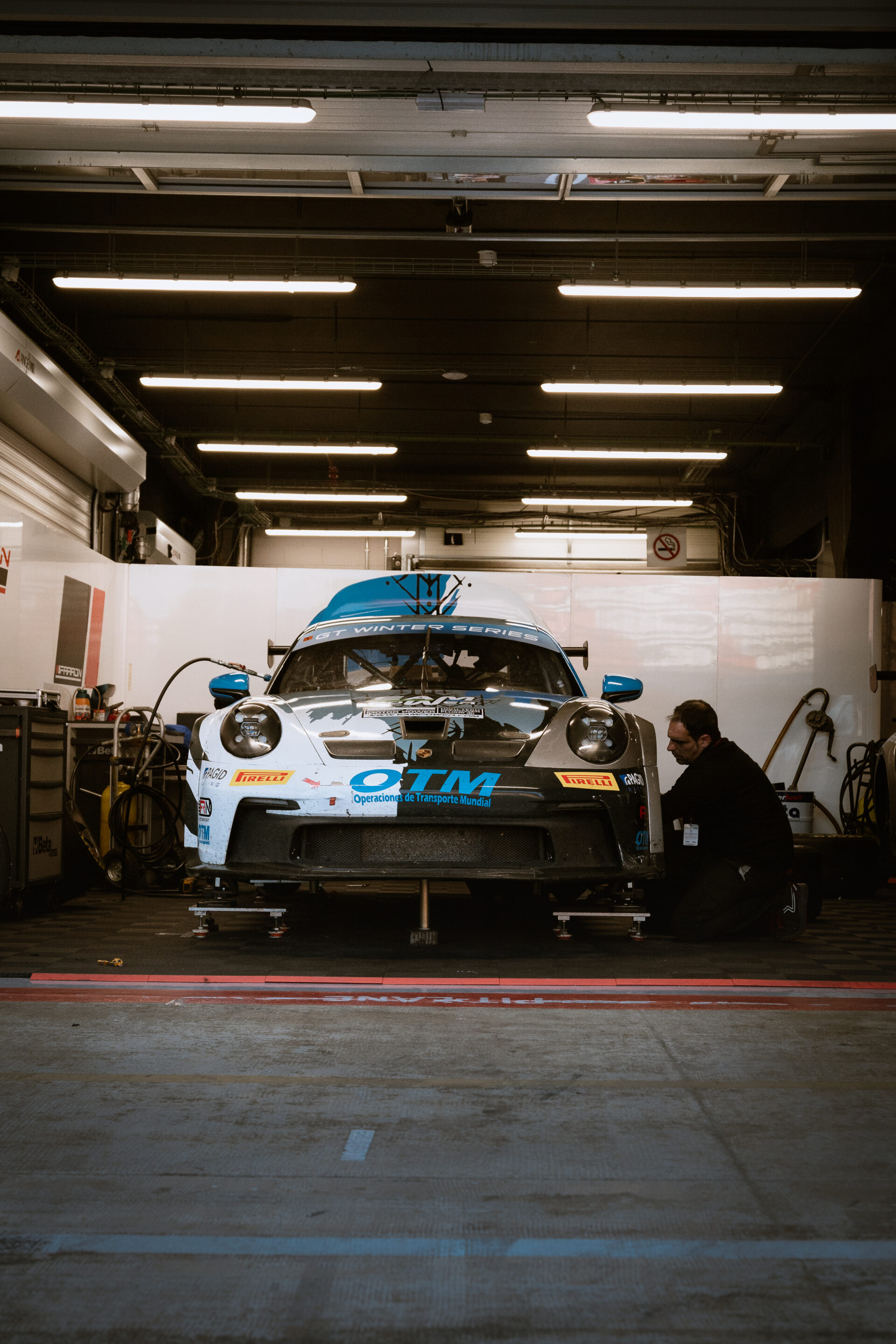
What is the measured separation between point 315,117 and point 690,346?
7547 mm

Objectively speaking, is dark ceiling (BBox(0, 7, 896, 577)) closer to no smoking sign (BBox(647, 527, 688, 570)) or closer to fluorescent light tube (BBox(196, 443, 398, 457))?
fluorescent light tube (BBox(196, 443, 398, 457))

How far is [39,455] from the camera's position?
1084cm

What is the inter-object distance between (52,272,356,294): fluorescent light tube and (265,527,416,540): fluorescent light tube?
841 centimetres

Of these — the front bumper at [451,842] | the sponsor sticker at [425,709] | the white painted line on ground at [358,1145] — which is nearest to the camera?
the white painted line on ground at [358,1145]

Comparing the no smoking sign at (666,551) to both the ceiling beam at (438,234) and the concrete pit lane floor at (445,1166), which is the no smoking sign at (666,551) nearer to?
the ceiling beam at (438,234)

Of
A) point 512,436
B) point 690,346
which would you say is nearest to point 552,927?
point 690,346

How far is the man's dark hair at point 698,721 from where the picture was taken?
510 centimetres

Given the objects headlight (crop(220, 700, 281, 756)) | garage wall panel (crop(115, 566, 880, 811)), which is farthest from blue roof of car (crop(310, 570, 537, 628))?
garage wall panel (crop(115, 566, 880, 811))

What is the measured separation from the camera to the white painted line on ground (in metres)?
2.11

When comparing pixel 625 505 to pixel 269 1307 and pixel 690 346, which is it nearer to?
pixel 690 346

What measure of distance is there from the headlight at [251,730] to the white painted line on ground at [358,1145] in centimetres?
216

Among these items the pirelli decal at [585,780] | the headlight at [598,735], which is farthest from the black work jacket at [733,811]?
the pirelli decal at [585,780]

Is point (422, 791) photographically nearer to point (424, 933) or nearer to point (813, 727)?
point (424, 933)

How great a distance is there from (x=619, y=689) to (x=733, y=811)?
0.73 metres
